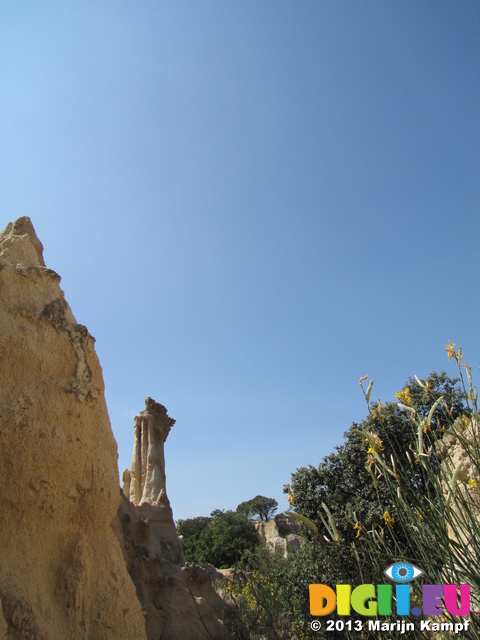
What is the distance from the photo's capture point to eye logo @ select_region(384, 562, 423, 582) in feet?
8.64

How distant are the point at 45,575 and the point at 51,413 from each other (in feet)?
4.17

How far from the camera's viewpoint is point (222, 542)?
1287 inches

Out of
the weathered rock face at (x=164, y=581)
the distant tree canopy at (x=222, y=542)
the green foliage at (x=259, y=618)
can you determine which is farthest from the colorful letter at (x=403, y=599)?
the distant tree canopy at (x=222, y=542)

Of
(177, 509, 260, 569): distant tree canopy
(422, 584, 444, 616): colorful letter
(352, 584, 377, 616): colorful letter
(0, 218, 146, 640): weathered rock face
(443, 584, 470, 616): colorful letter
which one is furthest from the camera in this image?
(177, 509, 260, 569): distant tree canopy

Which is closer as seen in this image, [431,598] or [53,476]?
[431,598]

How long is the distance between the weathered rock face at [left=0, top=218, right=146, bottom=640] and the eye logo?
8.11 ft

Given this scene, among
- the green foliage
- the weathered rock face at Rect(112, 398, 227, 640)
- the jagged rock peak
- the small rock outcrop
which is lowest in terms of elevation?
the green foliage

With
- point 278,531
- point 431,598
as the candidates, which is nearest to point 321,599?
point 431,598

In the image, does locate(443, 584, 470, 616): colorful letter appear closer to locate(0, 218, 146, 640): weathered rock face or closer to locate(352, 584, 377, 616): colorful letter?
locate(352, 584, 377, 616): colorful letter

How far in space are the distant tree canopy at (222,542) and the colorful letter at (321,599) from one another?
29.3 metres

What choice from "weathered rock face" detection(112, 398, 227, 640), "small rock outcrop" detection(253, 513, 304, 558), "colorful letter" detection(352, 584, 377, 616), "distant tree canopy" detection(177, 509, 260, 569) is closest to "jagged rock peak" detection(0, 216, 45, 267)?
"colorful letter" detection(352, 584, 377, 616)

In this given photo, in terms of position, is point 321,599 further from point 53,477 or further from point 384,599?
point 53,477

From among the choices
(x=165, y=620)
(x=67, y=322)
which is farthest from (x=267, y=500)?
(x=67, y=322)

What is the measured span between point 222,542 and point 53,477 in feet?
107
